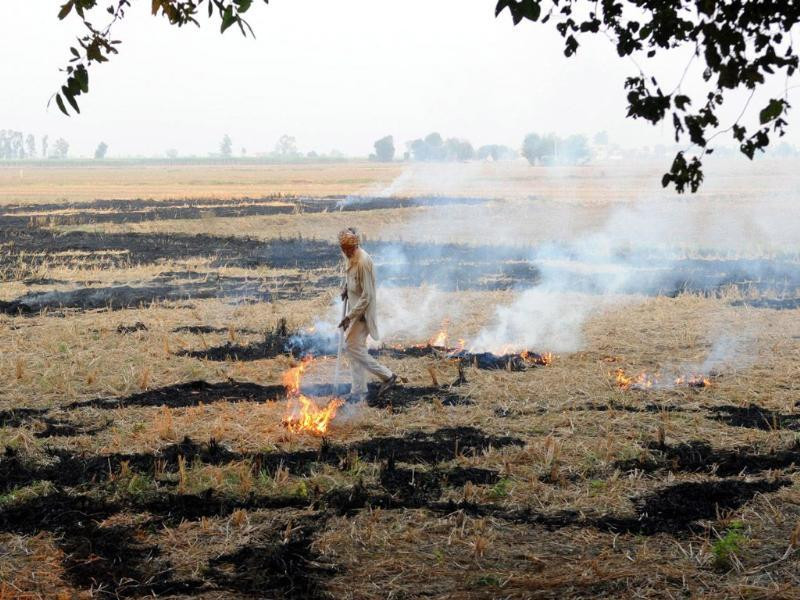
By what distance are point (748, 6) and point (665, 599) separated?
331 centimetres

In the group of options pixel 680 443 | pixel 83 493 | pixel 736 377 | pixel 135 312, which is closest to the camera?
pixel 83 493

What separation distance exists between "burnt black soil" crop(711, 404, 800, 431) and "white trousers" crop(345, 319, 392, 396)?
3575mm

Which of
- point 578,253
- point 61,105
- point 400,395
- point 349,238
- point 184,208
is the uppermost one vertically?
point 61,105

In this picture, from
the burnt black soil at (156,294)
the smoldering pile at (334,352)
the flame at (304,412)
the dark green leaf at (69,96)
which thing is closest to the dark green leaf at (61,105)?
the dark green leaf at (69,96)

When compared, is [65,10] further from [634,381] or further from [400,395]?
[634,381]

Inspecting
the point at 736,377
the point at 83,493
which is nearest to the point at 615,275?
the point at 736,377

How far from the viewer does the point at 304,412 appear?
350 inches

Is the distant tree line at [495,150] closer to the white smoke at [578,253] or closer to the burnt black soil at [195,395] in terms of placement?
the white smoke at [578,253]

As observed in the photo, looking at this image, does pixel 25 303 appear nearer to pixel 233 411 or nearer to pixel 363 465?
pixel 233 411

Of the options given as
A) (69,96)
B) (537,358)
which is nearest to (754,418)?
(537,358)

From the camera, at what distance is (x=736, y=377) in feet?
34.4

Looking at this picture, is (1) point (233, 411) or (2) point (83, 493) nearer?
(2) point (83, 493)

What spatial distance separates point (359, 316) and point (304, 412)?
1.27 metres

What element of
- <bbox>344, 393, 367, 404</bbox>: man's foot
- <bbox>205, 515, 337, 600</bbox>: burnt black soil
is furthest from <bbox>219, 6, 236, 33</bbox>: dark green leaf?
<bbox>344, 393, 367, 404</bbox>: man's foot
